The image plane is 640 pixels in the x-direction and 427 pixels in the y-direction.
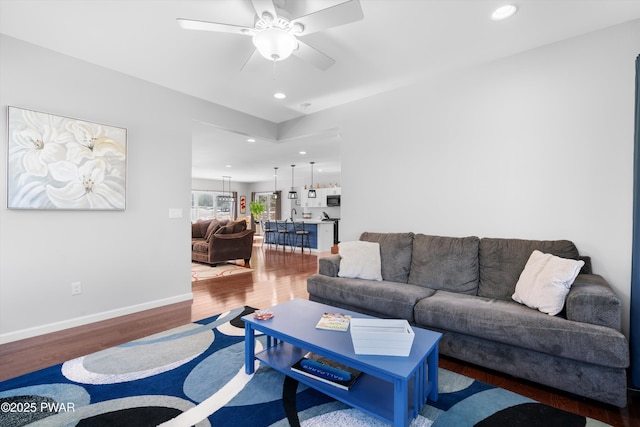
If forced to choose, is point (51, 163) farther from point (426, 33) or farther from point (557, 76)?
point (557, 76)

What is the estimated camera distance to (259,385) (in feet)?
6.25

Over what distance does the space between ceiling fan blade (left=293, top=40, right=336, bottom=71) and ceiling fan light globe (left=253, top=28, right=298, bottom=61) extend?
16 centimetres

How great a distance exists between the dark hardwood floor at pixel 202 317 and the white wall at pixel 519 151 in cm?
108

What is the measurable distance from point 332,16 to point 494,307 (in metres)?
2.30

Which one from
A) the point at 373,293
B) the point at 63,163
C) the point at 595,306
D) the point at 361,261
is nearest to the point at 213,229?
the point at 63,163

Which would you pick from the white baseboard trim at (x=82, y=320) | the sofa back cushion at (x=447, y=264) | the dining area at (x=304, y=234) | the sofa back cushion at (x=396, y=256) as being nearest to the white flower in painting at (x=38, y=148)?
the white baseboard trim at (x=82, y=320)

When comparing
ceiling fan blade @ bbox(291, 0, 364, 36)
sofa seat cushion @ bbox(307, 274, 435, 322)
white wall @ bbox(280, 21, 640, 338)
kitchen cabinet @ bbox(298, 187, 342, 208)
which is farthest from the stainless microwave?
ceiling fan blade @ bbox(291, 0, 364, 36)

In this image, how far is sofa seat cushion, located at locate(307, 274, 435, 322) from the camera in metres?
2.49

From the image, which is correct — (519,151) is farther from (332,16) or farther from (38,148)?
(38,148)

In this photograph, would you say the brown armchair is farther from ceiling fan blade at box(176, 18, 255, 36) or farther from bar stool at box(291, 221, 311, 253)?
ceiling fan blade at box(176, 18, 255, 36)

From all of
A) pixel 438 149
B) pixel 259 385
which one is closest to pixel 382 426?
pixel 259 385

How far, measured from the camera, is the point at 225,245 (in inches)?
246

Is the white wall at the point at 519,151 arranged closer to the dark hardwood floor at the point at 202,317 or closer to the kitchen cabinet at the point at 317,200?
the dark hardwood floor at the point at 202,317

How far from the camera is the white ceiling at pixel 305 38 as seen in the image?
2.13 metres
